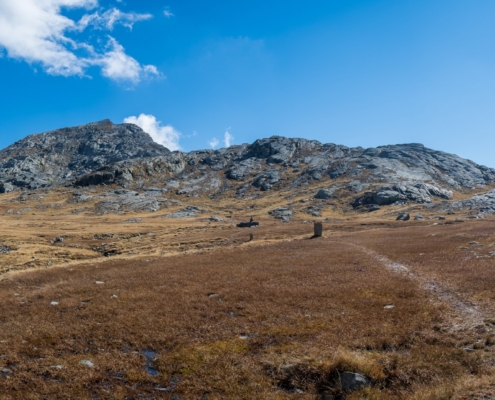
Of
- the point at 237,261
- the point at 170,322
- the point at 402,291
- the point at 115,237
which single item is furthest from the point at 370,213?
the point at 170,322

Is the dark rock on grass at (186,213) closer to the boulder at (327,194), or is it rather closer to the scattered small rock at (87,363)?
the boulder at (327,194)

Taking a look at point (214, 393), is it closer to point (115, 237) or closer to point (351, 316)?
point (351, 316)

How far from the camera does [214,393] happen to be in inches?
432

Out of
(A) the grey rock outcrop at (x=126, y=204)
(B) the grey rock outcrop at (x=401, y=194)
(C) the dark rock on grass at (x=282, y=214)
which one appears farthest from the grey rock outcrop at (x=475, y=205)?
(A) the grey rock outcrop at (x=126, y=204)

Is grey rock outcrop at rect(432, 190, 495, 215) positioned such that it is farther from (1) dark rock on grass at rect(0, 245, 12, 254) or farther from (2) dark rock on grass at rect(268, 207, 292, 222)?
(1) dark rock on grass at rect(0, 245, 12, 254)

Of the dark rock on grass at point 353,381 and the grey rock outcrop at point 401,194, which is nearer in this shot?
the dark rock on grass at point 353,381

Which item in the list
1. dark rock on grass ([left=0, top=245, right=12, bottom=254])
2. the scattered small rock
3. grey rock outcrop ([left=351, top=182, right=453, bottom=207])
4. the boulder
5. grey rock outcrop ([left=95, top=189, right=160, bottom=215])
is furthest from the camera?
the boulder

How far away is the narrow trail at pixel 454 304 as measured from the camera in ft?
49.7

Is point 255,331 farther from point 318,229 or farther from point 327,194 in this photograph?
point 327,194

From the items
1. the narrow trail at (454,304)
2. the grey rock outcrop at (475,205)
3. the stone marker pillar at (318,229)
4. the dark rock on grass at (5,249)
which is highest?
the grey rock outcrop at (475,205)

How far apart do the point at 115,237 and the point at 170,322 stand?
7107 cm

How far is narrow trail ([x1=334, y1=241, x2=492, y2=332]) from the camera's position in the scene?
597 inches

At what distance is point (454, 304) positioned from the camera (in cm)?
1828

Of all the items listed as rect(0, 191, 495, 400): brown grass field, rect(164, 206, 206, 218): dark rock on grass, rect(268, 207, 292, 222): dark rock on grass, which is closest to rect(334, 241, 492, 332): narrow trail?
rect(0, 191, 495, 400): brown grass field
